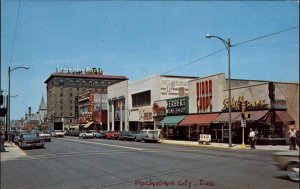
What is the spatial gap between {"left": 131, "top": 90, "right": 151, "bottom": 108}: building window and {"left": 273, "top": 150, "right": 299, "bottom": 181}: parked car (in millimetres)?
53667

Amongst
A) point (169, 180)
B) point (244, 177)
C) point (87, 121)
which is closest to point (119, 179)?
point (169, 180)

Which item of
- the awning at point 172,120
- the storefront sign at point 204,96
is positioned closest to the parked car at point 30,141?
the storefront sign at point 204,96

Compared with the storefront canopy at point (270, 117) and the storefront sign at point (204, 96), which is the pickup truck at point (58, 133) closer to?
the storefront sign at point (204, 96)

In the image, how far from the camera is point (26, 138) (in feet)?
113

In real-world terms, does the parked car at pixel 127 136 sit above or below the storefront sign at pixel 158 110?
below

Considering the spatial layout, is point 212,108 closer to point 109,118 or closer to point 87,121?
point 109,118

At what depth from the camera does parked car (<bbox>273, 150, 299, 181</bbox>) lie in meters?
11.1

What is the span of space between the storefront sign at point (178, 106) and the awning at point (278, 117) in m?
16.6

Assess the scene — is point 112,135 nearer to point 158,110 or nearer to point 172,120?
point 158,110

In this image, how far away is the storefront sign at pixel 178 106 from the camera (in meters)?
A: 52.2

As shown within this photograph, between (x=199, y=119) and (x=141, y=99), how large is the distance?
78.0 feet

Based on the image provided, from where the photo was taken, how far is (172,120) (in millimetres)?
53094

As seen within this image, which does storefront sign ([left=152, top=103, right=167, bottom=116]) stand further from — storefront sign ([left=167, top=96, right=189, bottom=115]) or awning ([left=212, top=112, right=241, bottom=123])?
awning ([left=212, top=112, right=241, bottom=123])

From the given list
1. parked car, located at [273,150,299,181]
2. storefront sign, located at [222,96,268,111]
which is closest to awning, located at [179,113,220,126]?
storefront sign, located at [222,96,268,111]
